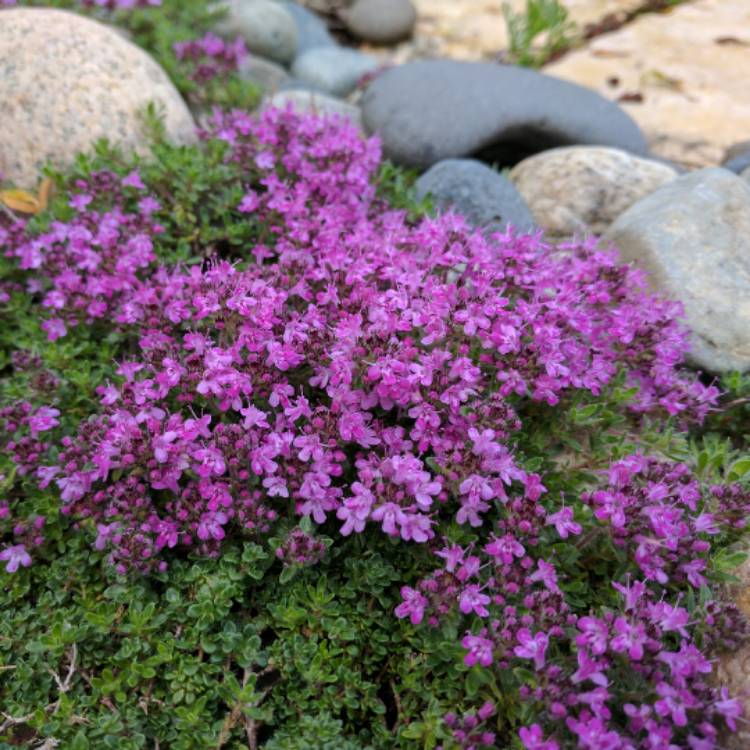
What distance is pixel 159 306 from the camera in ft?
9.64

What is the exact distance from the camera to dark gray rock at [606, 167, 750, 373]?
3.29 metres

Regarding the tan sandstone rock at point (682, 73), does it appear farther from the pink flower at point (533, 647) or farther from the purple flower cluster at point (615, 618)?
the pink flower at point (533, 647)

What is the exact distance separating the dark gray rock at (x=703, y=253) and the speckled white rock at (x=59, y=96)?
2.69 meters

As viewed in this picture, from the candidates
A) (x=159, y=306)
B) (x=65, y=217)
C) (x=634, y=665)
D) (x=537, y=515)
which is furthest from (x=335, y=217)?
(x=634, y=665)

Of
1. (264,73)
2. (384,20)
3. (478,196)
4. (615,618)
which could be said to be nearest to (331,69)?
(264,73)

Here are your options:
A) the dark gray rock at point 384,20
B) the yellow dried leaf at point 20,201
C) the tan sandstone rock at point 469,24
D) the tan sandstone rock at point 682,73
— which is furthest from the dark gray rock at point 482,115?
the dark gray rock at point 384,20

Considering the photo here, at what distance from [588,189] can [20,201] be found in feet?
10.5

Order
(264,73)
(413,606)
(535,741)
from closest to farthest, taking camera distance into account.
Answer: (535,741) → (413,606) → (264,73)

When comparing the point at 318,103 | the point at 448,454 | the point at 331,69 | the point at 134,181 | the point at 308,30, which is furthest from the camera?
the point at 308,30

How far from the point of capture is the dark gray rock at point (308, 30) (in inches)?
307

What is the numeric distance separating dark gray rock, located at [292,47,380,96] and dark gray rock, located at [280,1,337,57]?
605 millimetres

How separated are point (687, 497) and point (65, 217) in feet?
10.4

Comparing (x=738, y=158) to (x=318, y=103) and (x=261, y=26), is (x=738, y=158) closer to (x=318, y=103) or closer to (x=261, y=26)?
(x=318, y=103)

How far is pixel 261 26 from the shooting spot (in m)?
6.75
